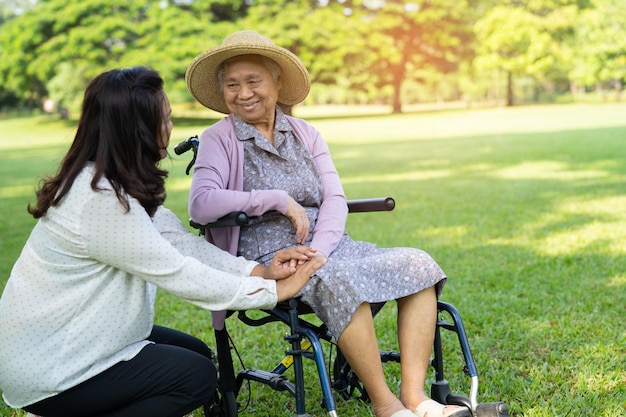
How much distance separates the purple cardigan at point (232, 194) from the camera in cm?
267

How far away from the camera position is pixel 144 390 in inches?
88.3

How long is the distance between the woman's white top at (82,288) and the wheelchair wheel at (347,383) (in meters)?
1.01

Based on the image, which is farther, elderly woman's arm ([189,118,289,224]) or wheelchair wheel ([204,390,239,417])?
wheelchair wheel ([204,390,239,417])

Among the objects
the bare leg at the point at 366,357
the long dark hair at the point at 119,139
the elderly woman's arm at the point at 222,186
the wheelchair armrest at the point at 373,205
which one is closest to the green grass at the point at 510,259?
the long dark hair at the point at 119,139

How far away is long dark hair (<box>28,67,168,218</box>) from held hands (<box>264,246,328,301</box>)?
1.59ft

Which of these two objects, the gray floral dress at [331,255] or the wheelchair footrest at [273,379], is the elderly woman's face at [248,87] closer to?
the gray floral dress at [331,255]

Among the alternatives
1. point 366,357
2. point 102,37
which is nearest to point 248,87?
point 366,357

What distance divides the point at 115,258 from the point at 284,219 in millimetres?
853

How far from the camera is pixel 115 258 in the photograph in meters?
2.15

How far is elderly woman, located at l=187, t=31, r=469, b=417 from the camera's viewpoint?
7.91 feet

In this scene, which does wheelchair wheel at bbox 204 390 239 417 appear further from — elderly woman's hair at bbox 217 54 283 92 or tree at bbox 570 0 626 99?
tree at bbox 570 0 626 99

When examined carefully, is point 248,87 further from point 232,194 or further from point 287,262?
point 287,262

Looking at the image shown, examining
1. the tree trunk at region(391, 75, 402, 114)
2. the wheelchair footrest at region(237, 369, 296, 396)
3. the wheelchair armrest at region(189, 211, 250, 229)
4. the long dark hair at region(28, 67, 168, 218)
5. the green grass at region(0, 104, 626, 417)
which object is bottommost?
the tree trunk at region(391, 75, 402, 114)

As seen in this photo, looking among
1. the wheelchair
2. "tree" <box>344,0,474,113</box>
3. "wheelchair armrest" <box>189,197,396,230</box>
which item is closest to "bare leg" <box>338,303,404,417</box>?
the wheelchair
